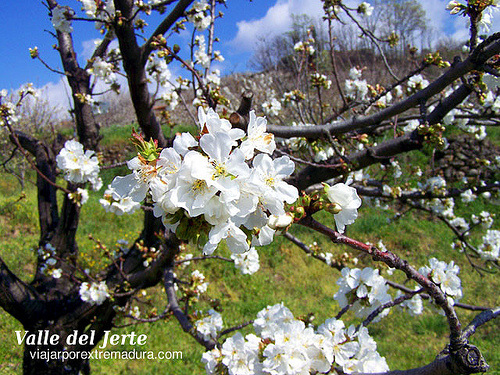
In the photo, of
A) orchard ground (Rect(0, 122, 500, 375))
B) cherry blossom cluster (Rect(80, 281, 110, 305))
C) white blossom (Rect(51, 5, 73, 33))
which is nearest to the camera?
white blossom (Rect(51, 5, 73, 33))

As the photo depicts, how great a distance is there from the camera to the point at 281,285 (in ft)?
19.1

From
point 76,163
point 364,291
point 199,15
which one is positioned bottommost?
point 364,291

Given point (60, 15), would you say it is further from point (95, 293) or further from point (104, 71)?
point (95, 293)

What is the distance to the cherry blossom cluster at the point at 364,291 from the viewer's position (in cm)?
160

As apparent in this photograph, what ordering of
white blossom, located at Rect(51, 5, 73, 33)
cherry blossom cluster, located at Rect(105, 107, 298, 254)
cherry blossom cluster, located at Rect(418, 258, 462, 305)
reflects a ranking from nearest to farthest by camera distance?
1. cherry blossom cluster, located at Rect(105, 107, 298, 254)
2. cherry blossom cluster, located at Rect(418, 258, 462, 305)
3. white blossom, located at Rect(51, 5, 73, 33)

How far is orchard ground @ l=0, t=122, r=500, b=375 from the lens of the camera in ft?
13.1

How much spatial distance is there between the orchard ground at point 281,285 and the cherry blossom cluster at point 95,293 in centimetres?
27

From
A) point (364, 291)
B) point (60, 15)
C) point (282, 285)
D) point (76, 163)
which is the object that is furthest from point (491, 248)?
point (60, 15)

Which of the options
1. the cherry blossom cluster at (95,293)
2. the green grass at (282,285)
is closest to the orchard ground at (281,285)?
the green grass at (282,285)

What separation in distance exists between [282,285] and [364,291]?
4.42 meters

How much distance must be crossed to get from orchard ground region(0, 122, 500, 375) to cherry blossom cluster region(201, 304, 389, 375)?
1439 mm

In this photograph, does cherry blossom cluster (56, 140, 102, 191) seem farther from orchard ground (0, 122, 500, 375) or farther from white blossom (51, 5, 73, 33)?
orchard ground (0, 122, 500, 375)

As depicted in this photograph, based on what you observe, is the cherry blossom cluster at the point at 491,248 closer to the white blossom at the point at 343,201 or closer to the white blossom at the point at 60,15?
the white blossom at the point at 343,201

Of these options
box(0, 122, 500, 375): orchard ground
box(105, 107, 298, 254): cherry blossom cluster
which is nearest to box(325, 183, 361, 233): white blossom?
box(105, 107, 298, 254): cherry blossom cluster
